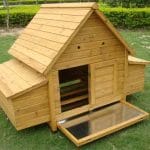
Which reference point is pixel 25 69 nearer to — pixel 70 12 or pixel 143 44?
pixel 70 12

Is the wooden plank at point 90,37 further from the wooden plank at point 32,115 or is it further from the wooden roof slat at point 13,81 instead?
the wooden plank at point 32,115

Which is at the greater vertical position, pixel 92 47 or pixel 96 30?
pixel 96 30

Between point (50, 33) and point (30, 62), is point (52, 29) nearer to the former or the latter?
point (50, 33)

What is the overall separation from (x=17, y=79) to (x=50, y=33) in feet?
4.01

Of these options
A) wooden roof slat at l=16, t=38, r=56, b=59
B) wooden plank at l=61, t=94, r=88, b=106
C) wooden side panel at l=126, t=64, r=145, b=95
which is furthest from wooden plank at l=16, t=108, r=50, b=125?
wooden side panel at l=126, t=64, r=145, b=95

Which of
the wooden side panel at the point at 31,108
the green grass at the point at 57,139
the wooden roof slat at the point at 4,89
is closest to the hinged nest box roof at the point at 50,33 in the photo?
the wooden side panel at the point at 31,108

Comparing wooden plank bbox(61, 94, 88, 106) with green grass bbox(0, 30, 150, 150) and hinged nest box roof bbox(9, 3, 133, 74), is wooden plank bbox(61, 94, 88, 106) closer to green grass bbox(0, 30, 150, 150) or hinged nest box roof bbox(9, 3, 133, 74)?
green grass bbox(0, 30, 150, 150)

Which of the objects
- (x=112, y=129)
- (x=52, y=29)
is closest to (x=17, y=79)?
(x=52, y=29)

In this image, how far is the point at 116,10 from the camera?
55.0 feet

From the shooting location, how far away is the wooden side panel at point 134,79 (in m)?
7.33

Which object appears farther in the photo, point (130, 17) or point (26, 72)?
point (130, 17)

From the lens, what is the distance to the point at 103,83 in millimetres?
6738

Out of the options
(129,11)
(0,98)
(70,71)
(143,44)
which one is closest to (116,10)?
(129,11)

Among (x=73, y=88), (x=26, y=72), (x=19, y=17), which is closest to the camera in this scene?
(x=26, y=72)
